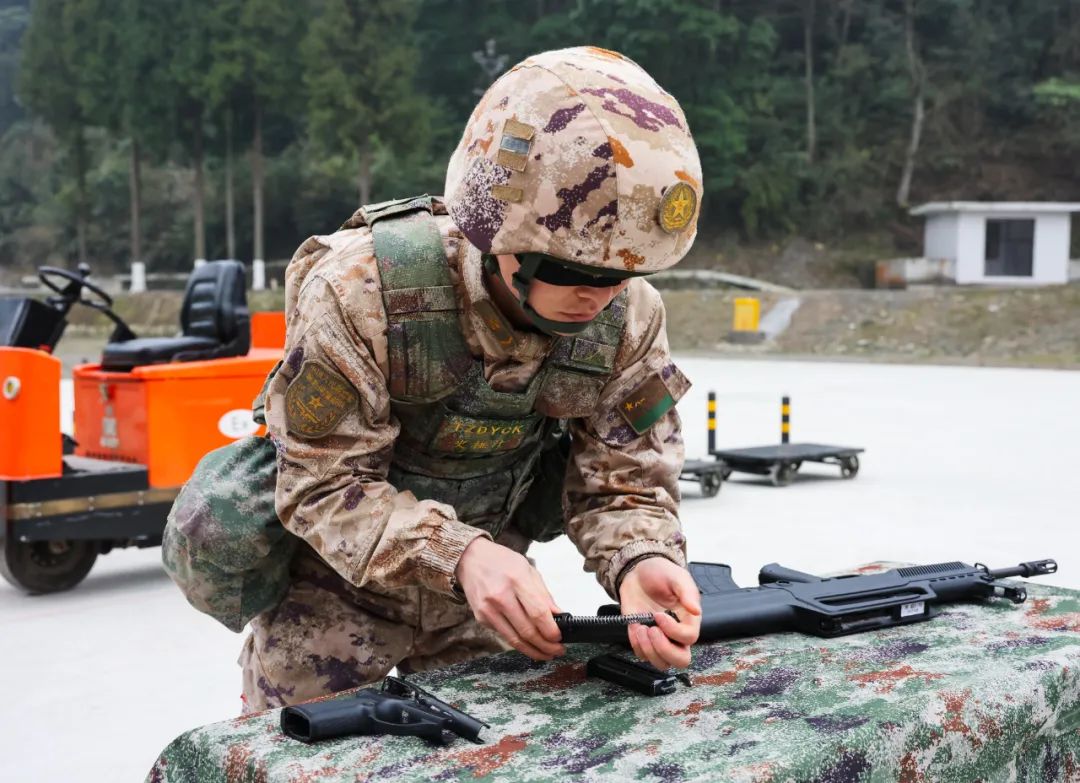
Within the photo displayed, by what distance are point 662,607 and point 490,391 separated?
412 millimetres

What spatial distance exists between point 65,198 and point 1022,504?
37787 mm

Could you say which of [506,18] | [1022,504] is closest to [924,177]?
[506,18]

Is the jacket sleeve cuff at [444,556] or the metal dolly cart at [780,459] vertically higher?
the jacket sleeve cuff at [444,556]

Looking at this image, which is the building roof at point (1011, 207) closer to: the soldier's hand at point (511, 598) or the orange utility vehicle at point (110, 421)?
the orange utility vehicle at point (110, 421)

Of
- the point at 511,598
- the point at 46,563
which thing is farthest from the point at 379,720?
the point at 46,563

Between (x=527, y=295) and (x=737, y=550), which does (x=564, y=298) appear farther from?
(x=737, y=550)

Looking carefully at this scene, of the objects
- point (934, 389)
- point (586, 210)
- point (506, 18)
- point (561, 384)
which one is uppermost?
point (506, 18)

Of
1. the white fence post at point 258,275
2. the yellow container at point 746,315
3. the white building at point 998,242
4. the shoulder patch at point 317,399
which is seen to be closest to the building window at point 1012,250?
the white building at point 998,242

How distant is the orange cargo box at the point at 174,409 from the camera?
4887 mm

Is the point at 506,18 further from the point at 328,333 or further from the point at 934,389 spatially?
the point at 328,333

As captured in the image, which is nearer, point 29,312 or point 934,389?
point 29,312

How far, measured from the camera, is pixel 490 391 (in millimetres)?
1874

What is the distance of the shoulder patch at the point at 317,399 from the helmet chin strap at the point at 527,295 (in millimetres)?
264

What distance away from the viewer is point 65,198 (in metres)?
39.3
